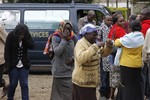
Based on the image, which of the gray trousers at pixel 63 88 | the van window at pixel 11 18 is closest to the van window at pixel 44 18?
the van window at pixel 11 18

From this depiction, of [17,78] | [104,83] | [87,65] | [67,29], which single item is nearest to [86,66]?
[87,65]

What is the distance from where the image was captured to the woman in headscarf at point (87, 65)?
6445mm

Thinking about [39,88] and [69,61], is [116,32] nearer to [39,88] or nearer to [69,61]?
[69,61]

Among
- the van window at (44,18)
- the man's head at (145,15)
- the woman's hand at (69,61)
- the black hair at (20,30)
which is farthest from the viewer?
the van window at (44,18)

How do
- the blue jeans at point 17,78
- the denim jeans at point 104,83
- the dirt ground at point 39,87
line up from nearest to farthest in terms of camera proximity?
1. the blue jeans at point 17,78
2. the denim jeans at point 104,83
3. the dirt ground at point 39,87

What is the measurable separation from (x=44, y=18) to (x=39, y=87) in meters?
2.68

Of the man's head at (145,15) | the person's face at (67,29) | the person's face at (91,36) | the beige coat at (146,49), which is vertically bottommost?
the beige coat at (146,49)

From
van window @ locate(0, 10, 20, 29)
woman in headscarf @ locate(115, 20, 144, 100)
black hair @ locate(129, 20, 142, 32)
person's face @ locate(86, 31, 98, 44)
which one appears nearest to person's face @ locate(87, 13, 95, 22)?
woman in headscarf @ locate(115, 20, 144, 100)

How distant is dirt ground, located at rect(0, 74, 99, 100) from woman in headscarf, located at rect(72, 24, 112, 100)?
130 inches

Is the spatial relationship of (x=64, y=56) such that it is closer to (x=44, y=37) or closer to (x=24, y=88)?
(x=24, y=88)

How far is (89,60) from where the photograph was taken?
641 cm

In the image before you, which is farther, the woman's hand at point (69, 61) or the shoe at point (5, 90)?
the shoe at point (5, 90)

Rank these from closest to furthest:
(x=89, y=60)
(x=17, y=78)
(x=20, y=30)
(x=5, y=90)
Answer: (x=89, y=60)
(x=20, y=30)
(x=17, y=78)
(x=5, y=90)

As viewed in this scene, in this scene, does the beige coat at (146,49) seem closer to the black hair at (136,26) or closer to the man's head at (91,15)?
the black hair at (136,26)
